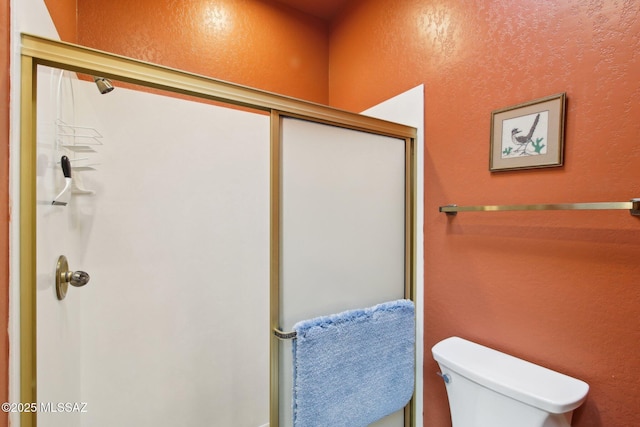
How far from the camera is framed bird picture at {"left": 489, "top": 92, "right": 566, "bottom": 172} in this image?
3.18 ft

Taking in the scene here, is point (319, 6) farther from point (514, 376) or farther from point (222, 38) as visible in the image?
point (514, 376)

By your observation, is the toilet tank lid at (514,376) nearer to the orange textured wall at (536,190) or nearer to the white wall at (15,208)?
the orange textured wall at (536,190)

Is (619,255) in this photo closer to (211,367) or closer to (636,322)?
(636,322)

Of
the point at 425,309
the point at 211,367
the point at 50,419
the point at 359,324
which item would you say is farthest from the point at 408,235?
the point at 50,419

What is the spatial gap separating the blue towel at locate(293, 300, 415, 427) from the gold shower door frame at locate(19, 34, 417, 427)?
0.12 meters

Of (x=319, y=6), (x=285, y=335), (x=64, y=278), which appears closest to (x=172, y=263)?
(x=64, y=278)

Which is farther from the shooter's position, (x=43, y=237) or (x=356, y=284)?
(x=356, y=284)

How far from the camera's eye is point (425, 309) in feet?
4.68

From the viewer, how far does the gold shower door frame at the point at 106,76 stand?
2.33 ft

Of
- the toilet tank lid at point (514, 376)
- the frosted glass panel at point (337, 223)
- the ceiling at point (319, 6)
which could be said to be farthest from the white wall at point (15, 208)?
the ceiling at point (319, 6)

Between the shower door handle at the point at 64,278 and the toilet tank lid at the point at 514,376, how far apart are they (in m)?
1.43

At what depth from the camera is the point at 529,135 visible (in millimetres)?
1033

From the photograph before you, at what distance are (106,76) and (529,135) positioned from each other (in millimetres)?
1396

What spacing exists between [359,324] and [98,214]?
129 centimetres
